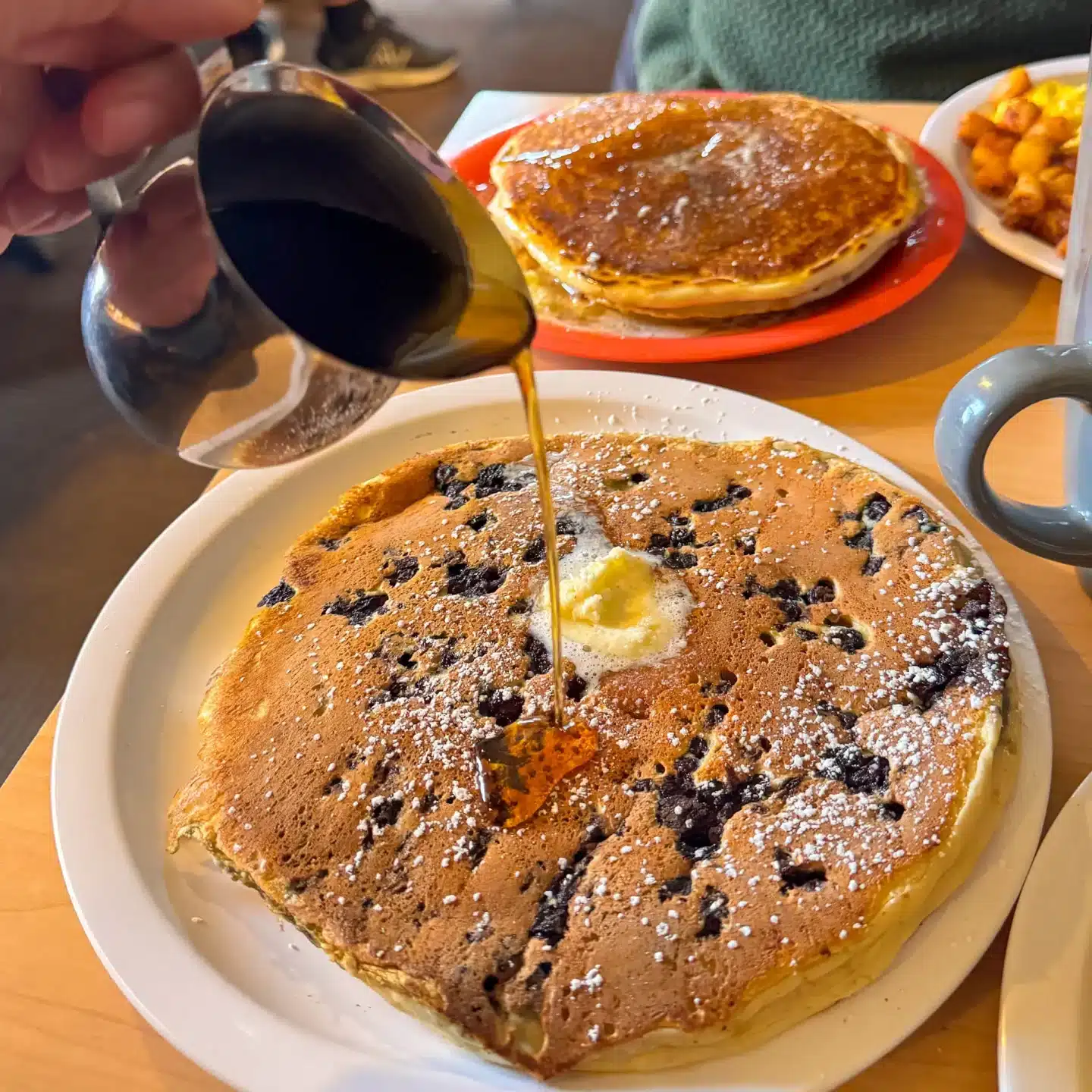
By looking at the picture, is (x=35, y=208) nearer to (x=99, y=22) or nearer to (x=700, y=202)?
(x=99, y=22)

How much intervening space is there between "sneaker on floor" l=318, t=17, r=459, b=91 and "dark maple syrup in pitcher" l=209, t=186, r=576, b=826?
330 centimetres

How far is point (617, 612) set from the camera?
808 millimetres

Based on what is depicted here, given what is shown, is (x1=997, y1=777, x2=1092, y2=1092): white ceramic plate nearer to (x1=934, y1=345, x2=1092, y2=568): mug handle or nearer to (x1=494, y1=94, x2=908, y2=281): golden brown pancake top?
(x1=934, y1=345, x2=1092, y2=568): mug handle

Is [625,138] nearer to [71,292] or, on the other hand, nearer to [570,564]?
[570,564]

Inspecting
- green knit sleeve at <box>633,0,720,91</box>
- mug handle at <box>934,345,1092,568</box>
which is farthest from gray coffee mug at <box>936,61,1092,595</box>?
green knit sleeve at <box>633,0,720,91</box>

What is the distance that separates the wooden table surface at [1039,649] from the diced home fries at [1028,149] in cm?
7

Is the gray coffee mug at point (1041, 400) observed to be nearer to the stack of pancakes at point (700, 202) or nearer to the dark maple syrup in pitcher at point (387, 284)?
the dark maple syrup in pitcher at point (387, 284)

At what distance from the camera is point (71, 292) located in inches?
106

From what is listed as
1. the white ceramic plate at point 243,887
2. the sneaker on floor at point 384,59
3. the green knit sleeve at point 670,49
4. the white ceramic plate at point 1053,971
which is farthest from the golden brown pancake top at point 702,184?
the sneaker on floor at point 384,59

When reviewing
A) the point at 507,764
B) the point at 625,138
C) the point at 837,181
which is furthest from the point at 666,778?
the point at 625,138

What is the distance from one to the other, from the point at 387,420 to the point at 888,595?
0.56m

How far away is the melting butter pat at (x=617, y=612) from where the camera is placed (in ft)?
2.59

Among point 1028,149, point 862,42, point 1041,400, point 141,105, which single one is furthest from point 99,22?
point 862,42

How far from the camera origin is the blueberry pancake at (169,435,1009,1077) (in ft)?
2.01
